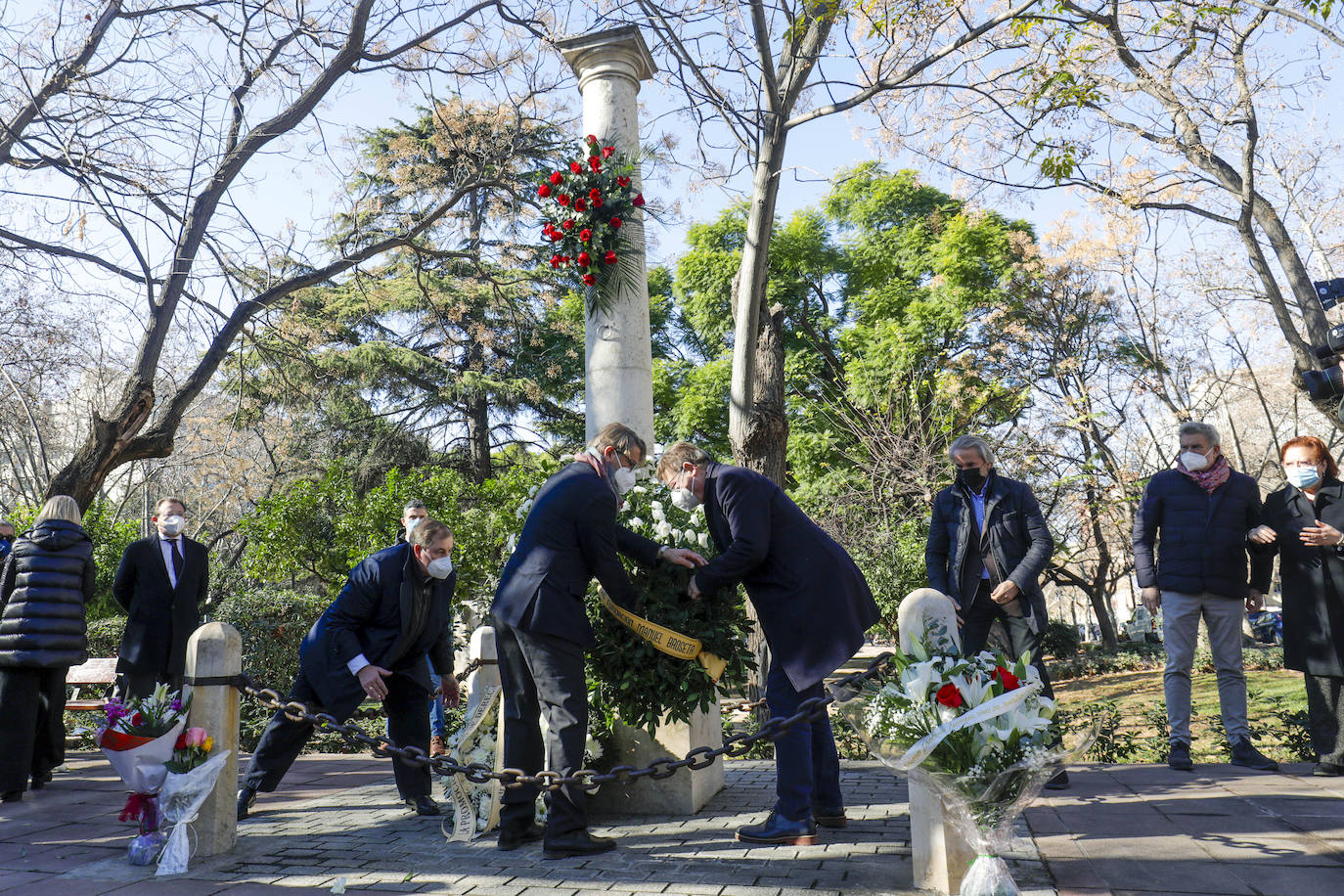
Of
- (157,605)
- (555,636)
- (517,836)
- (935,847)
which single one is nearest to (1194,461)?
(935,847)

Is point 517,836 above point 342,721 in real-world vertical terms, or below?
below

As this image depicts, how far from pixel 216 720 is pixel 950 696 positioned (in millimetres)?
3403

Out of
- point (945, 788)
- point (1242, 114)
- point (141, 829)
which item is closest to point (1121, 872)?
point (945, 788)

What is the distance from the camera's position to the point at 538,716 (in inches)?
171

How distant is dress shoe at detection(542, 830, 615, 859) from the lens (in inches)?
162

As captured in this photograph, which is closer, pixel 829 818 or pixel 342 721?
pixel 829 818

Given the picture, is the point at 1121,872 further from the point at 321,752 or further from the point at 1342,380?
the point at 321,752

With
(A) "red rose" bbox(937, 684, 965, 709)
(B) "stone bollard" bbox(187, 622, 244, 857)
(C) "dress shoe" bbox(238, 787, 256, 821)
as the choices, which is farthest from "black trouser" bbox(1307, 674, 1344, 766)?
(C) "dress shoe" bbox(238, 787, 256, 821)

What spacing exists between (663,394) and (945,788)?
22.4m

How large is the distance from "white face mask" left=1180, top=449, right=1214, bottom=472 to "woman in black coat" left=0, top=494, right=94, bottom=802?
7.19m

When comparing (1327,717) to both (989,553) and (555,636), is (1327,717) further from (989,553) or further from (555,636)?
(555,636)

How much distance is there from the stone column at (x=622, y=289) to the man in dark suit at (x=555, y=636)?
211 centimetres

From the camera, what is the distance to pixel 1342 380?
4.85 meters

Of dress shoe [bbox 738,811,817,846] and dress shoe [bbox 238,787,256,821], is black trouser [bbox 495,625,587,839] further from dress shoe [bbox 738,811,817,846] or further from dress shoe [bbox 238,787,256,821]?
dress shoe [bbox 238,787,256,821]
